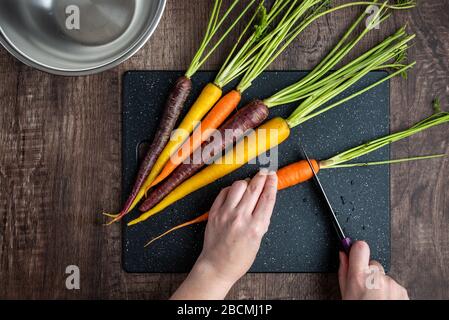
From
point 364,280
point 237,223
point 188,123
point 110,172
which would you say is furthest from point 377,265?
point 110,172

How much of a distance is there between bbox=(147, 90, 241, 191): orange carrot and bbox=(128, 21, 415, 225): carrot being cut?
52 mm

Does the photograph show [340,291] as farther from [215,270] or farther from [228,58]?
[228,58]

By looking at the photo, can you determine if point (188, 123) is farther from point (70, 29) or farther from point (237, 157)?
point (70, 29)

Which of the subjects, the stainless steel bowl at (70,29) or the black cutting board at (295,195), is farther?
the black cutting board at (295,195)

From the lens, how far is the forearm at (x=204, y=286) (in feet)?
3.63

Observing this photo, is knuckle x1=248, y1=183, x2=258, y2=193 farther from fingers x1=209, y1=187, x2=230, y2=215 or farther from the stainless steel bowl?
the stainless steel bowl

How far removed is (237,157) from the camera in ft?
3.72

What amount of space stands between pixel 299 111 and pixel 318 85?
0.08 meters

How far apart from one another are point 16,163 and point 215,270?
0.59 metres

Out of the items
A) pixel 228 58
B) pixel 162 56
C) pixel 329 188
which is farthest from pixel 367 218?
pixel 162 56

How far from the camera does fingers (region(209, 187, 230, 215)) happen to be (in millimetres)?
1138

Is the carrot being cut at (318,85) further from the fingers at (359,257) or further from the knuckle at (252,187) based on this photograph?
the fingers at (359,257)

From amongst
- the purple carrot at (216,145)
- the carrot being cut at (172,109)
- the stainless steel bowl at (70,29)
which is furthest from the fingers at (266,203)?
the stainless steel bowl at (70,29)

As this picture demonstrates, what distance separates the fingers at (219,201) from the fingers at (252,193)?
0.16 feet
